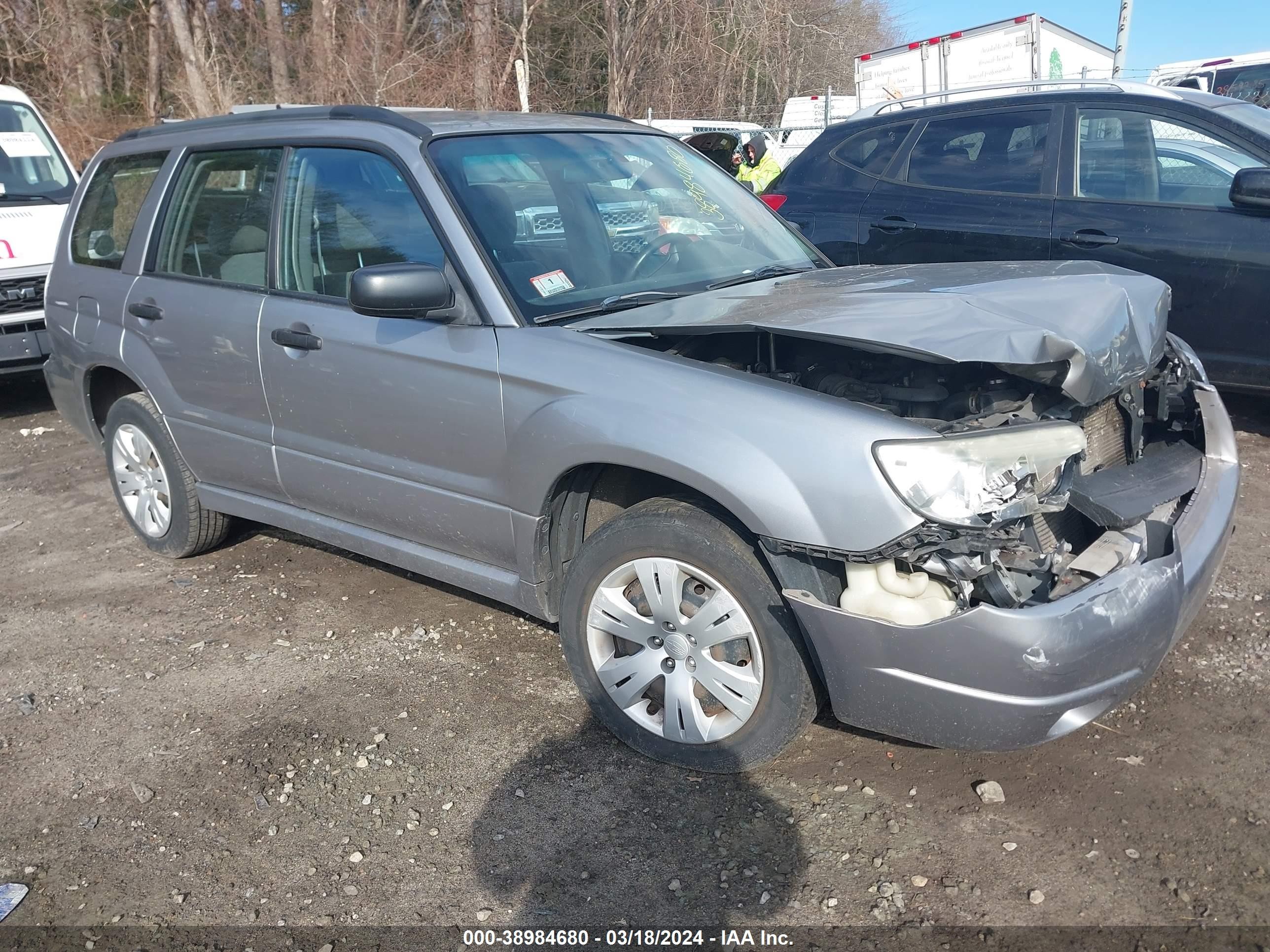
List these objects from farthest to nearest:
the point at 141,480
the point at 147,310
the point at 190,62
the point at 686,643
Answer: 1. the point at 190,62
2. the point at 141,480
3. the point at 147,310
4. the point at 686,643

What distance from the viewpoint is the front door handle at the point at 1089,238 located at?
221 inches

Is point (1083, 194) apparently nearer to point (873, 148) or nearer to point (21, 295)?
point (873, 148)

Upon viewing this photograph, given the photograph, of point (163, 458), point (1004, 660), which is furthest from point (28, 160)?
point (1004, 660)

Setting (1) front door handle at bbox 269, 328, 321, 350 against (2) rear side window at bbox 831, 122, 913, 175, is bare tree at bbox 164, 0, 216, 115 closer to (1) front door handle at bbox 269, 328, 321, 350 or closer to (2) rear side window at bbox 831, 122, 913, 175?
(2) rear side window at bbox 831, 122, 913, 175

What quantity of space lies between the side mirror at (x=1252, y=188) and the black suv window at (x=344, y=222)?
365 centimetres

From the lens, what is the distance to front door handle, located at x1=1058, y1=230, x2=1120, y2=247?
5.62 m

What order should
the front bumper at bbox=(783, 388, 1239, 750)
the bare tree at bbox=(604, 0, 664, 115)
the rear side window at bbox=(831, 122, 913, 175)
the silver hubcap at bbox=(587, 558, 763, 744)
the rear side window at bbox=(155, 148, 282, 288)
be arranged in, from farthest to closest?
the bare tree at bbox=(604, 0, 664, 115) < the rear side window at bbox=(831, 122, 913, 175) < the rear side window at bbox=(155, 148, 282, 288) < the silver hubcap at bbox=(587, 558, 763, 744) < the front bumper at bbox=(783, 388, 1239, 750)

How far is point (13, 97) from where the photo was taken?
888 cm

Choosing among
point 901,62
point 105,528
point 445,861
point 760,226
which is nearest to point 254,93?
point 901,62

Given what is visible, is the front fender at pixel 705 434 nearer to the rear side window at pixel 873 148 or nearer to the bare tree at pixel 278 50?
the rear side window at pixel 873 148

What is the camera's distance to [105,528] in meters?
5.41

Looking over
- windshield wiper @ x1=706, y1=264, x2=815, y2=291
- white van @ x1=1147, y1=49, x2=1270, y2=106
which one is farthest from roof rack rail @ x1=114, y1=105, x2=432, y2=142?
white van @ x1=1147, y1=49, x2=1270, y2=106

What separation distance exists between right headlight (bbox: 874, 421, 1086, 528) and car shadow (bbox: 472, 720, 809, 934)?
3.18 ft

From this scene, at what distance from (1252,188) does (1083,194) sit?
880 mm
